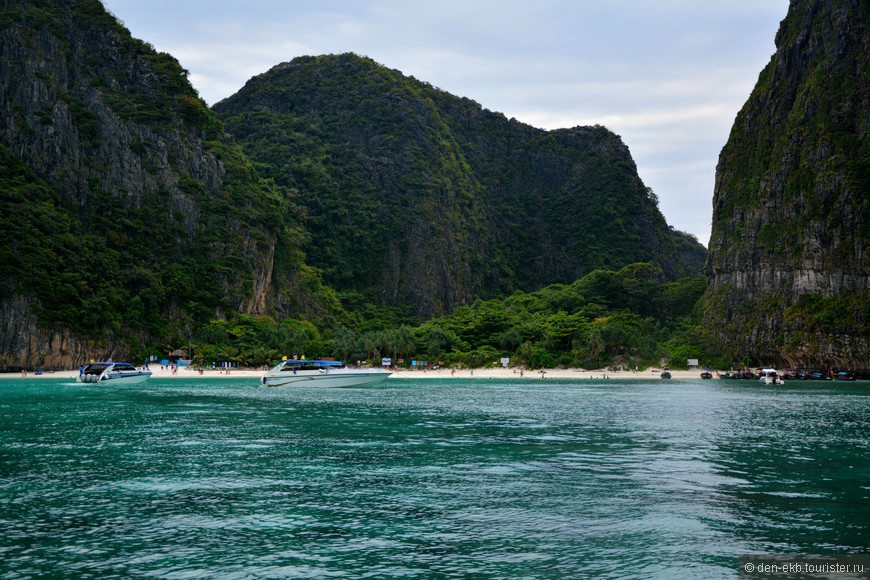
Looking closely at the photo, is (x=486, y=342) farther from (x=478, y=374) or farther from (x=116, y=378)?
(x=116, y=378)

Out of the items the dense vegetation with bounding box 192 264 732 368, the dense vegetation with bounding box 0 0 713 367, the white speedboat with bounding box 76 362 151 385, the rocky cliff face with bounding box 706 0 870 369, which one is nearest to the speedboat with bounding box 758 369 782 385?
the rocky cliff face with bounding box 706 0 870 369

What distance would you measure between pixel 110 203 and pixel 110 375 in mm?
56750

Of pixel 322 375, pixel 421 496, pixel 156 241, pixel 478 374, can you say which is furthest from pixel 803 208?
pixel 156 241

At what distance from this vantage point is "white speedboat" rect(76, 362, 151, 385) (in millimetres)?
81188

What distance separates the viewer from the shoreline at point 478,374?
104 metres

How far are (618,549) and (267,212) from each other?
14338 centimetres

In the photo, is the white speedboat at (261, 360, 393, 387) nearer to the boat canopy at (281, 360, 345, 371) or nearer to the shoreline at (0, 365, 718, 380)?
the boat canopy at (281, 360, 345, 371)

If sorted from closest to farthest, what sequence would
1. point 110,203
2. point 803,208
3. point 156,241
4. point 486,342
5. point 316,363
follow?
point 316,363 → point 803,208 → point 110,203 → point 156,241 → point 486,342

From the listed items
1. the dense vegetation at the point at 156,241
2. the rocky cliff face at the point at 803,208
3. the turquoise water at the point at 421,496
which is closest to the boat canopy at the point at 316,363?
the turquoise water at the point at 421,496

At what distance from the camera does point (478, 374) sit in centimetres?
11400

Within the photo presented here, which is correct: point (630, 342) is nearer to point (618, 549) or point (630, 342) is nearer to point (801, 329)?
point (801, 329)

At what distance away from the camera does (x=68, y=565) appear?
14406mm

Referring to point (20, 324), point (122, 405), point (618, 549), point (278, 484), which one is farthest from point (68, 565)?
point (20, 324)

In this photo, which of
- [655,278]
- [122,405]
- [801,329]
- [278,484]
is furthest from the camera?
[655,278]
